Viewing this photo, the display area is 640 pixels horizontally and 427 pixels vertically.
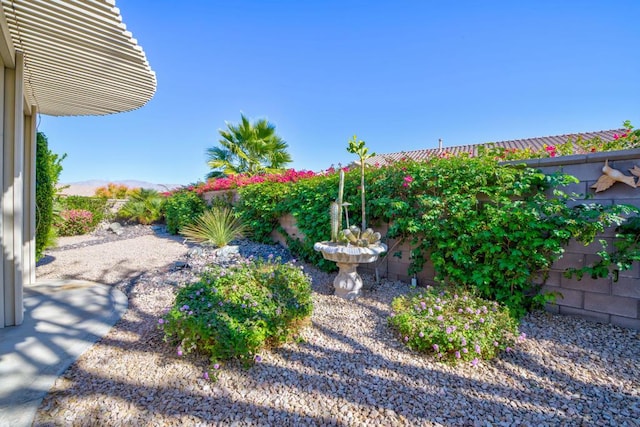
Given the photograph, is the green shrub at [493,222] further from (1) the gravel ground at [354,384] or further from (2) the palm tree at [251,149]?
(2) the palm tree at [251,149]

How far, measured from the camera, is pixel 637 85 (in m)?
4.65

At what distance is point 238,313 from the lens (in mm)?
2049

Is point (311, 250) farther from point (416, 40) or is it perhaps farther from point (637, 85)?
point (637, 85)

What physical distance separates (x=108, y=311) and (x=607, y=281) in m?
4.73

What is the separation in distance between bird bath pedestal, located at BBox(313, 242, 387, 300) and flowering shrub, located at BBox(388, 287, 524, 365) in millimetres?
624

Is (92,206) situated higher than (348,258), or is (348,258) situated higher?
(92,206)

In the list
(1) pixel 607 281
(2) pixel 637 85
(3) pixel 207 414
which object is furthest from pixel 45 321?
(2) pixel 637 85

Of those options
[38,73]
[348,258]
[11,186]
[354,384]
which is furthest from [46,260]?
[354,384]

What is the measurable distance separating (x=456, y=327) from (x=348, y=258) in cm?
123

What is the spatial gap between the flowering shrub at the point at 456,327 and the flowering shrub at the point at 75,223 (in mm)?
10205

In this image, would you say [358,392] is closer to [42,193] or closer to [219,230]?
[219,230]

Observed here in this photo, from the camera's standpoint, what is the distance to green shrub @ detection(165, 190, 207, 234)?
25.1 feet

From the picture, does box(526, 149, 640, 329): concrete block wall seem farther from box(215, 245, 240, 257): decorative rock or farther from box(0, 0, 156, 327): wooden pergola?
box(215, 245, 240, 257): decorative rock

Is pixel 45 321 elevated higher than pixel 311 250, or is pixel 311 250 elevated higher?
pixel 311 250
